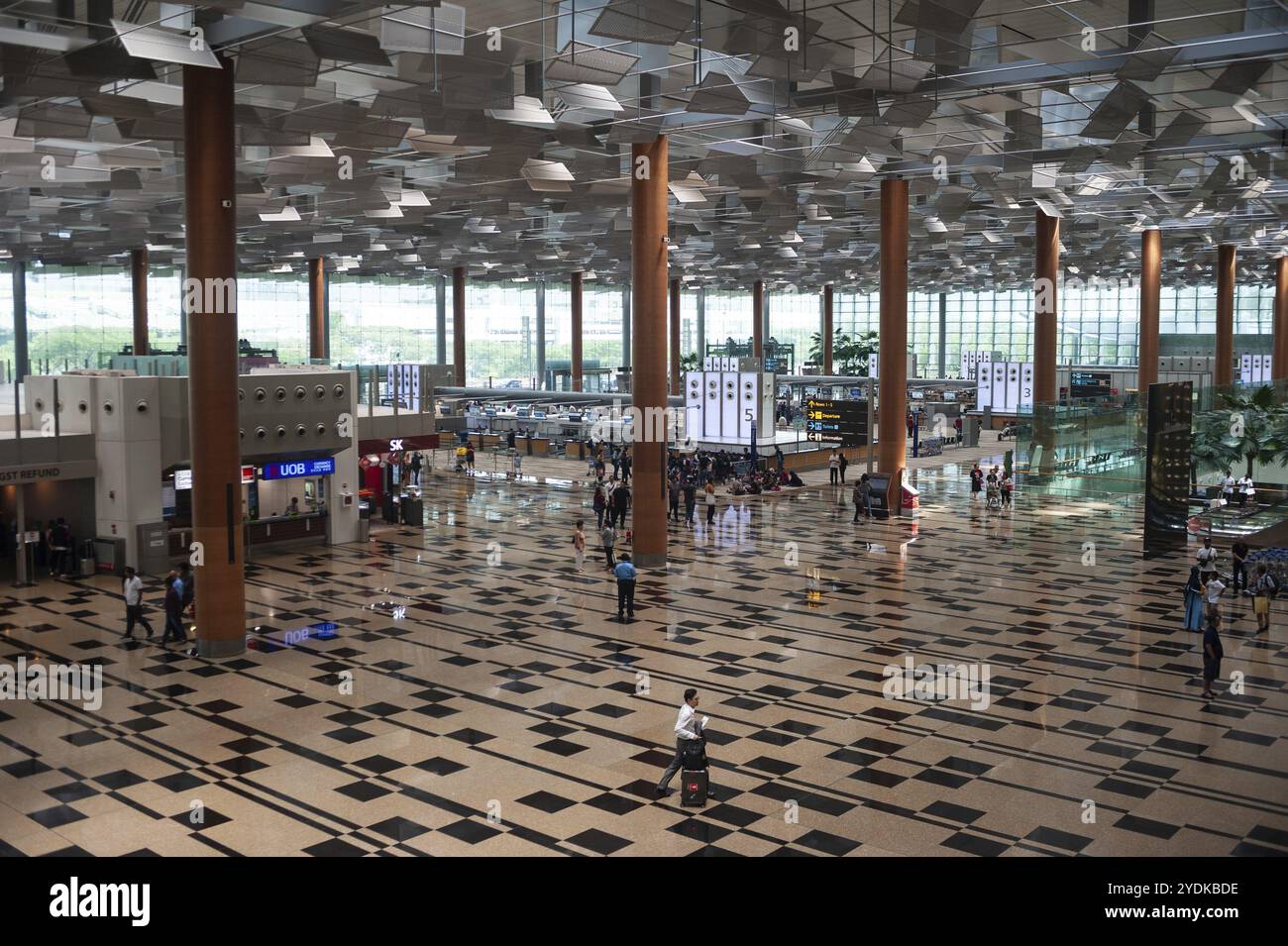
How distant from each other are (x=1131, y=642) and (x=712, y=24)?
1051 cm

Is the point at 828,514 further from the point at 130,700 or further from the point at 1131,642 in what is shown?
the point at 130,700

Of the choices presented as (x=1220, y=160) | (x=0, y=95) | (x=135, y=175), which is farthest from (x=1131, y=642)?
(x=135, y=175)

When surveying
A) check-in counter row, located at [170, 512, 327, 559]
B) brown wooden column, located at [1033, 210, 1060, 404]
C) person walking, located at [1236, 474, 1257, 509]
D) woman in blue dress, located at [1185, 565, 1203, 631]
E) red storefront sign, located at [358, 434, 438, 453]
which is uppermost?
brown wooden column, located at [1033, 210, 1060, 404]

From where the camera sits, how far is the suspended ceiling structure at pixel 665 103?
14688 millimetres

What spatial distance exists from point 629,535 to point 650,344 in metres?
4.11

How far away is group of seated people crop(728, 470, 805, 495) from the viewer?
120 ft

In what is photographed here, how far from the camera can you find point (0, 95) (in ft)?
56.8

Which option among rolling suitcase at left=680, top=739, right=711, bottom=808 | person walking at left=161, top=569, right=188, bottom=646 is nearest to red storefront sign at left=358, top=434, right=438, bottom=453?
person walking at left=161, top=569, right=188, bottom=646

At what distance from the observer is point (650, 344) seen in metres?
23.6

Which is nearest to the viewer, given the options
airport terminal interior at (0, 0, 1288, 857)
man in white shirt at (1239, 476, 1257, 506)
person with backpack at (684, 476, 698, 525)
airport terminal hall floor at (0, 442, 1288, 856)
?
airport terminal hall floor at (0, 442, 1288, 856)

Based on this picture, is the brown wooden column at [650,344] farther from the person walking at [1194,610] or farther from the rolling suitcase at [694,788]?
the rolling suitcase at [694,788]

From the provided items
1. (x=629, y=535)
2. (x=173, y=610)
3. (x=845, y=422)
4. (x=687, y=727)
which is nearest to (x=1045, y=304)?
(x=845, y=422)

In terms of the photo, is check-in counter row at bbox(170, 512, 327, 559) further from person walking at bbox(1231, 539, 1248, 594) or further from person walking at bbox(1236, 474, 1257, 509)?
person walking at bbox(1236, 474, 1257, 509)

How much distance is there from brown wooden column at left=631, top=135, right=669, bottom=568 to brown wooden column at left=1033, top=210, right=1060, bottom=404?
48.0 feet
